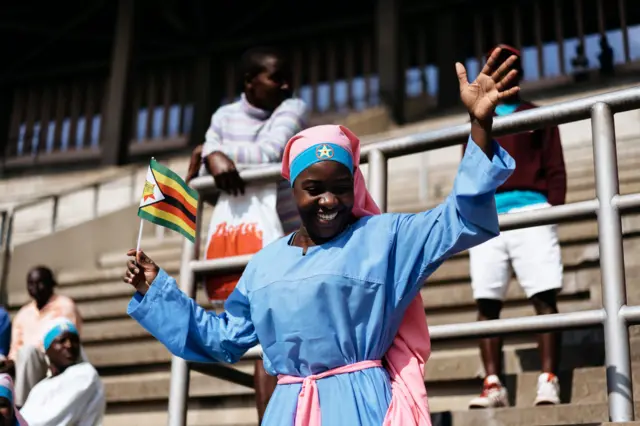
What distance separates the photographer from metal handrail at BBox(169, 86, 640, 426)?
2828mm

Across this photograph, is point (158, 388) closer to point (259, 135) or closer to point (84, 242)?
point (259, 135)

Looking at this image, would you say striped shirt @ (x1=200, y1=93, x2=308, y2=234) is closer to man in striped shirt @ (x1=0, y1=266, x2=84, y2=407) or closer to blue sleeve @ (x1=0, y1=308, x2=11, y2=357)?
man in striped shirt @ (x1=0, y1=266, x2=84, y2=407)

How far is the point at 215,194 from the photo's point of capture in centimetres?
404

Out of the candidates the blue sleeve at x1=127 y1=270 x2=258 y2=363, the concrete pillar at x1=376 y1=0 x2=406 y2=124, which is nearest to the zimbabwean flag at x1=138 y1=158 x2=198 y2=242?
the blue sleeve at x1=127 y1=270 x2=258 y2=363

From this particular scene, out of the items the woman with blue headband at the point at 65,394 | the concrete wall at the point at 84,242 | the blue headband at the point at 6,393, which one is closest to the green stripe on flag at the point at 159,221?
the blue headband at the point at 6,393

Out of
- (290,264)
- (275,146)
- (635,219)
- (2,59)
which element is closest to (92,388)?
(275,146)

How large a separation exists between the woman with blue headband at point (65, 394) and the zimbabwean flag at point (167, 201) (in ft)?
5.67

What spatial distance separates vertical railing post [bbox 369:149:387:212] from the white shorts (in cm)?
81

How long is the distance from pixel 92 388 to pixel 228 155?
155 centimetres

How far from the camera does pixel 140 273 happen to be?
9.57 feet

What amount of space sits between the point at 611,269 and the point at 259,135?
1.67 metres

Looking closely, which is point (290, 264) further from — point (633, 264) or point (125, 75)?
point (125, 75)

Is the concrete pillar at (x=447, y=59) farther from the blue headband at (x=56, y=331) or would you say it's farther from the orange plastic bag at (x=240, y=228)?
the orange plastic bag at (x=240, y=228)

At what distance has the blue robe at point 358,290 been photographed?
249 cm
